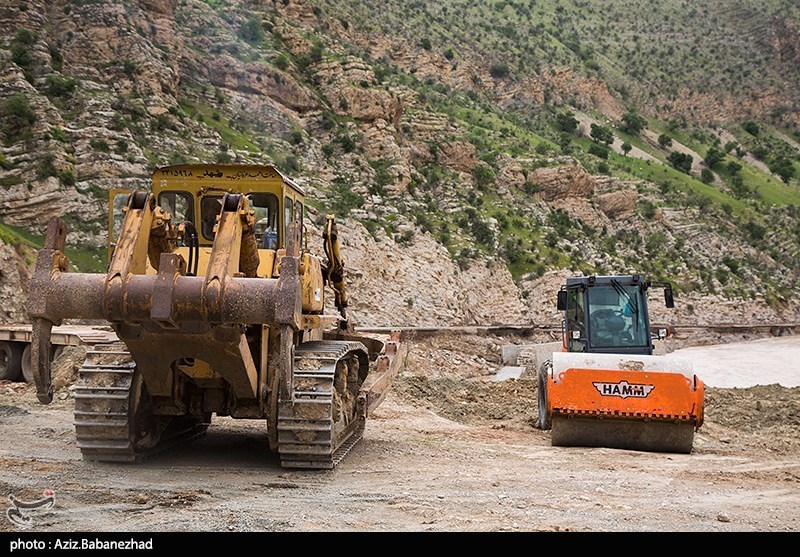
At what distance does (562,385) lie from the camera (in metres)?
11.7

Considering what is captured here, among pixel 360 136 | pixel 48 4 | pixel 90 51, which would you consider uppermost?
pixel 48 4

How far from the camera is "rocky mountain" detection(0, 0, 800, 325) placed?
107ft

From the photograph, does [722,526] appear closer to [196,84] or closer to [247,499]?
[247,499]

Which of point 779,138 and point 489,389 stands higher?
point 779,138

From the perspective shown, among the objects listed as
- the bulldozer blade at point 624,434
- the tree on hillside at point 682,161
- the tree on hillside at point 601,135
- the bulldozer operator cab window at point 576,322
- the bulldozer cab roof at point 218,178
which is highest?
the tree on hillside at point 601,135

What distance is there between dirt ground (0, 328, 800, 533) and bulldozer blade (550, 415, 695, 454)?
9.9 inches

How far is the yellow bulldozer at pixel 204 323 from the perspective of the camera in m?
7.20

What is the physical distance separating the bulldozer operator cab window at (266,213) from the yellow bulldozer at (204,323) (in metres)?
0.02

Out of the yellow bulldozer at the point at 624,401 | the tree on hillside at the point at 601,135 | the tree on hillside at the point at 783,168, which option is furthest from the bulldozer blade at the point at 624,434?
the tree on hillside at the point at 783,168

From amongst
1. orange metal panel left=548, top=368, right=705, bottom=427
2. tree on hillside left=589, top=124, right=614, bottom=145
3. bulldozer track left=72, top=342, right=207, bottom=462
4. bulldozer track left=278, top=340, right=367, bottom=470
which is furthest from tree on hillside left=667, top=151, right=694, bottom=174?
bulldozer track left=72, top=342, right=207, bottom=462

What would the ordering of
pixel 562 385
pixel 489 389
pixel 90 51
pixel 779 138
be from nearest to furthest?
pixel 562 385
pixel 489 389
pixel 90 51
pixel 779 138

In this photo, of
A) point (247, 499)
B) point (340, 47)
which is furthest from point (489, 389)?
point (340, 47)

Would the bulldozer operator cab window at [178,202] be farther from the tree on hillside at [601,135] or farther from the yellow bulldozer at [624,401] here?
the tree on hillside at [601,135]
